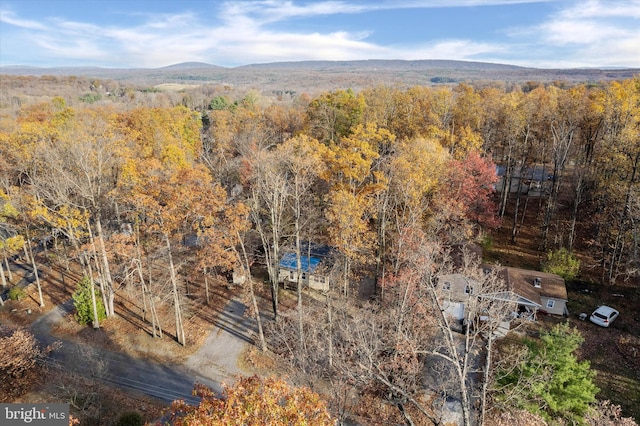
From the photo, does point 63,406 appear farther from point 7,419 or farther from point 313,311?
point 313,311

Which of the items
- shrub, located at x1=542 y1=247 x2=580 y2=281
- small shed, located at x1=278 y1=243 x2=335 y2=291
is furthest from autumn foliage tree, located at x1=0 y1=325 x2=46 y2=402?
shrub, located at x1=542 y1=247 x2=580 y2=281

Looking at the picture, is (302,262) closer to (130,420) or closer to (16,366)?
(130,420)

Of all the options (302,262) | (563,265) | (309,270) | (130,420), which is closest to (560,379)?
(563,265)


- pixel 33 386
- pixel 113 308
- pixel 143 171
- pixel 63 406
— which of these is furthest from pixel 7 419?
pixel 113 308

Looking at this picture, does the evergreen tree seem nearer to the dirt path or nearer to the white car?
the white car

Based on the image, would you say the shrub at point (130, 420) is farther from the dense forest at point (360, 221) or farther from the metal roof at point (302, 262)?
the metal roof at point (302, 262)

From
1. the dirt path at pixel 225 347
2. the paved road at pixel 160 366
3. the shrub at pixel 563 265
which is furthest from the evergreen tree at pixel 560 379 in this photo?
the paved road at pixel 160 366
